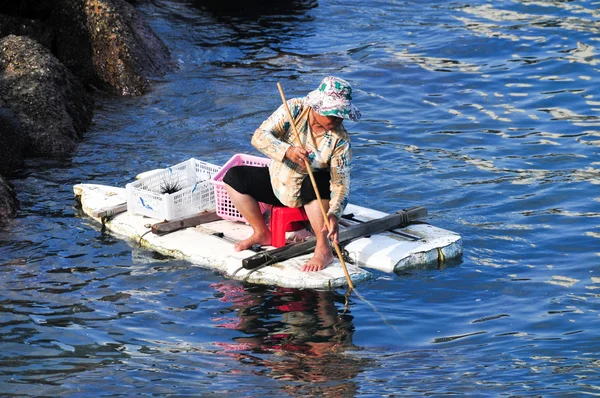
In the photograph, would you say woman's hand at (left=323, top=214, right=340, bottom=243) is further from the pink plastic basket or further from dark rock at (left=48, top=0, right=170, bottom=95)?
dark rock at (left=48, top=0, right=170, bottom=95)

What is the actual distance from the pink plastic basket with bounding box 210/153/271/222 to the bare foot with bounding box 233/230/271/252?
388mm

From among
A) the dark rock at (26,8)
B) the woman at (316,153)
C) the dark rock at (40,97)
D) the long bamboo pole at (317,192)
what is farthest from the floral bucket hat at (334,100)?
the dark rock at (26,8)

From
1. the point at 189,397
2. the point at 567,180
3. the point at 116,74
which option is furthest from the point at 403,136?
the point at 189,397

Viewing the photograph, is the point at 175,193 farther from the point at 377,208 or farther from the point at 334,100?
the point at 377,208

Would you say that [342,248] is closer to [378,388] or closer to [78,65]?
[378,388]

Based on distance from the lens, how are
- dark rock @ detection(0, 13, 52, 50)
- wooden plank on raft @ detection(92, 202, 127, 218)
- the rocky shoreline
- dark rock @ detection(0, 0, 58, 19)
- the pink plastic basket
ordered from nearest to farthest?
the pink plastic basket, wooden plank on raft @ detection(92, 202, 127, 218), the rocky shoreline, dark rock @ detection(0, 13, 52, 50), dark rock @ detection(0, 0, 58, 19)

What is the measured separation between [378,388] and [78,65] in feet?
32.9

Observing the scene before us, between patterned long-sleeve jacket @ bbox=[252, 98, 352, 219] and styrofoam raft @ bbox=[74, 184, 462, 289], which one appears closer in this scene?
patterned long-sleeve jacket @ bbox=[252, 98, 352, 219]

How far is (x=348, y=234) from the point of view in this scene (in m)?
9.25

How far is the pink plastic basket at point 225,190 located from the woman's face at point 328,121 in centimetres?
126

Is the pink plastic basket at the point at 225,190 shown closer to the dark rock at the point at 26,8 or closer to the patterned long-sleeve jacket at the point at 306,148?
the patterned long-sleeve jacket at the point at 306,148

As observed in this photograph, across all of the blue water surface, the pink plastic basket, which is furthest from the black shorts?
the blue water surface

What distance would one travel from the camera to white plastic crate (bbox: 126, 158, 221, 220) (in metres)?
9.80

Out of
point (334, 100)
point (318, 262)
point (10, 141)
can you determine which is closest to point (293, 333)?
point (318, 262)
